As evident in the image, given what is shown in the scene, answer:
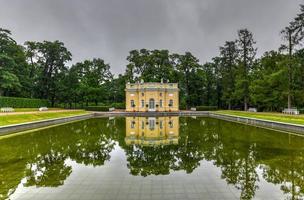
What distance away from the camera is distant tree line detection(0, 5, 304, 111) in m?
33.0

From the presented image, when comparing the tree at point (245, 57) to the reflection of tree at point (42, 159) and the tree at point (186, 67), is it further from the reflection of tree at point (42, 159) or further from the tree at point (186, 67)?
the reflection of tree at point (42, 159)

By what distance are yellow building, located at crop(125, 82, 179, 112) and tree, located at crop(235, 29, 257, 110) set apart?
11.1 m

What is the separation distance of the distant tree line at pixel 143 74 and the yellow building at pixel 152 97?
5.20 m

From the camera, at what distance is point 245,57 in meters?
33.6

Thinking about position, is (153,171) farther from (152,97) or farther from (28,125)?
(152,97)

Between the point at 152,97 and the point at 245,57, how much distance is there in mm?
15362

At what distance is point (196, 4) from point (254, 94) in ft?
54.0

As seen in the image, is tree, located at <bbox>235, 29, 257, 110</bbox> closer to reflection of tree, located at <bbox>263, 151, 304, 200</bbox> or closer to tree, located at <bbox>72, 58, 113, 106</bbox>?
tree, located at <bbox>72, 58, 113, 106</bbox>

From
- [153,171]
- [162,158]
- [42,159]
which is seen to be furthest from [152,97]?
[153,171]

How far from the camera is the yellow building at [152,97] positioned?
128 feet

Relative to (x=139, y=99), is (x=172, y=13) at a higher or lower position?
higher

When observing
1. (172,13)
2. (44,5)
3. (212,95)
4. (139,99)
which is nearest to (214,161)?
(172,13)

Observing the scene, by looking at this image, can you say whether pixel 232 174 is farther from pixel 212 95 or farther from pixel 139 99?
pixel 212 95

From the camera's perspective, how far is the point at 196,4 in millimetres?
19953
